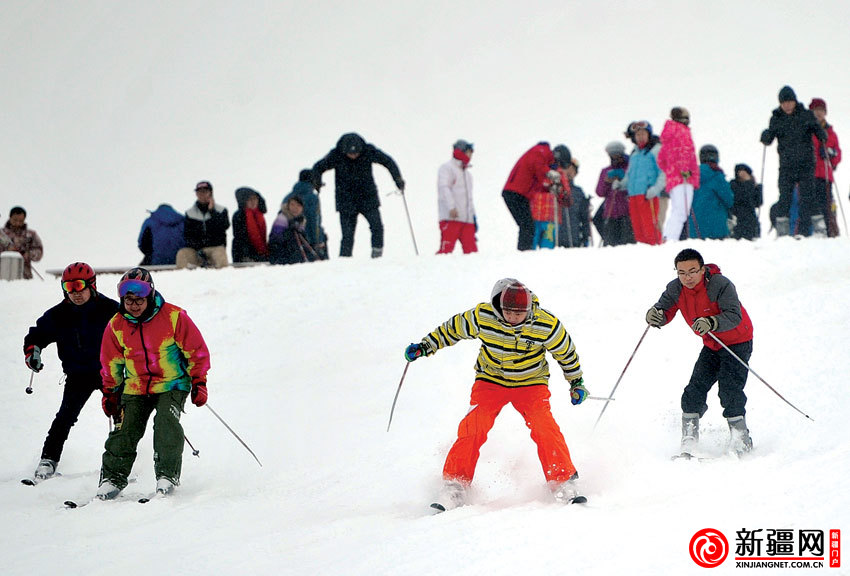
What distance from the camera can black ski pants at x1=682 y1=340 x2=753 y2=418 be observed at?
6875 mm

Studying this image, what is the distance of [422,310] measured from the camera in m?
10.7

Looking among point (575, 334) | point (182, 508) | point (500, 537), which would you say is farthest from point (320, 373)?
point (500, 537)

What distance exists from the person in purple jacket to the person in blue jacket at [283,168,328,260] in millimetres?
3736

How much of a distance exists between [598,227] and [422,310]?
152 inches

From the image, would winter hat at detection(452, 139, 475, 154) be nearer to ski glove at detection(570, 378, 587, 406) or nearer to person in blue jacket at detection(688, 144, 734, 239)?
person in blue jacket at detection(688, 144, 734, 239)

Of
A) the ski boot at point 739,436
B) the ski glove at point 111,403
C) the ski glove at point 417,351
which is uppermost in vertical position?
the ski glove at point 417,351

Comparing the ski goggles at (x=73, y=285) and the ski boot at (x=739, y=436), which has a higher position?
the ski goggles at (x=73, y=285)

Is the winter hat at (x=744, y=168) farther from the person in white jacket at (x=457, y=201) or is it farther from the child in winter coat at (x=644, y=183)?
the person in white jacket at (x=457, y=201)

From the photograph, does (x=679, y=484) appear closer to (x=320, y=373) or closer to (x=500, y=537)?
(x=500, y=537)

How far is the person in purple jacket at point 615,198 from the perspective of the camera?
42.2 feet

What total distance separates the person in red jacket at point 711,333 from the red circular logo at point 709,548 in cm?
213

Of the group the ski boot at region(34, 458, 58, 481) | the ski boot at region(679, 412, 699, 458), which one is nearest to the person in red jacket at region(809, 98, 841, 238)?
the ski boot at region(679, 412, 699, 458)

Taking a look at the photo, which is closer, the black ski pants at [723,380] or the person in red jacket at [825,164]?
the black ski pants at [723,380]

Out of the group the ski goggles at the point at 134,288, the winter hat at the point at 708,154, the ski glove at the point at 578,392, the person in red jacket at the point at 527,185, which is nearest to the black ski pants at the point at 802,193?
the winter hat at the point at 708,154
